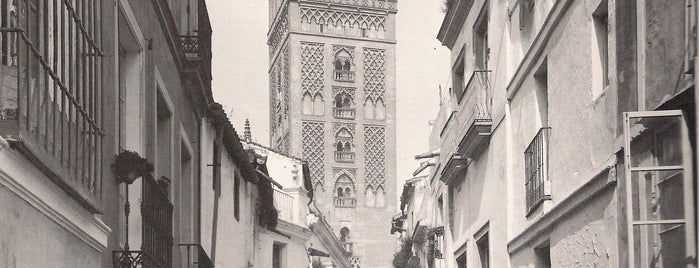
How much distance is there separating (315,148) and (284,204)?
180 feet

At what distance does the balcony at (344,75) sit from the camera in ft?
294

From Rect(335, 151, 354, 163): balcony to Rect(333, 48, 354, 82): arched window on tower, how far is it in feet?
17.2

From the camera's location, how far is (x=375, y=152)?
296 feet

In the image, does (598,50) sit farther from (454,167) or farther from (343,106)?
(343,106)

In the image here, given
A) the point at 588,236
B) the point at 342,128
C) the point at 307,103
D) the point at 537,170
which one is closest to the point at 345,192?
the point at 342,128

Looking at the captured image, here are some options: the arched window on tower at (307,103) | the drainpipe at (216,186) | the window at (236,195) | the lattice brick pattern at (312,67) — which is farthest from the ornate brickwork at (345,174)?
the drainpipe at (216,186)

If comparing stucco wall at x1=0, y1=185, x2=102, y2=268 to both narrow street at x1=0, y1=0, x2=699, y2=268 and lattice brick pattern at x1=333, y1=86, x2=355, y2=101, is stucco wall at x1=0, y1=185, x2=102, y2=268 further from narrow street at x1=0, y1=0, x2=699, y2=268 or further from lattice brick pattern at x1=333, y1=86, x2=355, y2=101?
lattice brick pattern at x1=333, y1=86, x2=355, y2=101

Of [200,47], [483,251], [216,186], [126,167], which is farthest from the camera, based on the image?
[216,186]

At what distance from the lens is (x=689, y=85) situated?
7.46m

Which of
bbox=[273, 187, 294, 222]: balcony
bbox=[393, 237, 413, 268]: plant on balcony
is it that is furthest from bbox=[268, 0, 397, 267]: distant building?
bbox=[273, 187, 294, 222]: balcony

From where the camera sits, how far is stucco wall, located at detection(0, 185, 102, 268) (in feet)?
17.4

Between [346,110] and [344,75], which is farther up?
[344,75]

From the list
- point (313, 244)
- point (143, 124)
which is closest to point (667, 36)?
point (143, 124)

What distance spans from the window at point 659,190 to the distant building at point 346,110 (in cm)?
7799
